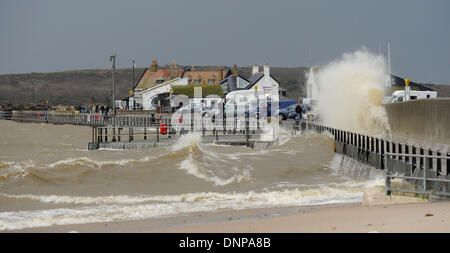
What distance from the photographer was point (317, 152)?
100ft

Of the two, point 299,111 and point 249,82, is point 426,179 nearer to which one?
point 299,111

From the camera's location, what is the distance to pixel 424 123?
2188cm

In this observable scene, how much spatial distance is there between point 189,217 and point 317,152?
55.8ft

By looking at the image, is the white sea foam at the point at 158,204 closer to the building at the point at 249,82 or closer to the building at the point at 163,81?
the building at the point at 249,82

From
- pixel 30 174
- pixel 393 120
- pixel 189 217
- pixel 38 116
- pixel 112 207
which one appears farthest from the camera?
pixel 38 116

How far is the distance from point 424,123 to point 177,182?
8386 mm

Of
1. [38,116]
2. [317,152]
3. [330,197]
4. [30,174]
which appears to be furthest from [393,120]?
[38,116]

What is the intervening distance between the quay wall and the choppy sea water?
2118mm

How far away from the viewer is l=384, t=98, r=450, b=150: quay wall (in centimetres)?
1928

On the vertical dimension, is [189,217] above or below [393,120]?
below

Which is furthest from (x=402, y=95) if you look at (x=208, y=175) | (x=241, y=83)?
(x=241, y=83)

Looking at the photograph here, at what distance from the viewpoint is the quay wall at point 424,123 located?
19281 mm
